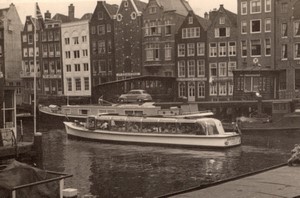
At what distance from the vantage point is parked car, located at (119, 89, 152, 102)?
31234 mm

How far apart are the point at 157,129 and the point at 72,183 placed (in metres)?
9.67

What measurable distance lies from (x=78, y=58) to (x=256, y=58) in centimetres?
1172

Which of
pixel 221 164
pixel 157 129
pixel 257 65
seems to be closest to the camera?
pixel 221 164

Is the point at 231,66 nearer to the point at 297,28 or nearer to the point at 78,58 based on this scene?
the point at 297,28

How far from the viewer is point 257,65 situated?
30.8 metres

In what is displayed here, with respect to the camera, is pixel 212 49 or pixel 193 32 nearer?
pixel 212 49

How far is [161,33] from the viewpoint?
34.1m

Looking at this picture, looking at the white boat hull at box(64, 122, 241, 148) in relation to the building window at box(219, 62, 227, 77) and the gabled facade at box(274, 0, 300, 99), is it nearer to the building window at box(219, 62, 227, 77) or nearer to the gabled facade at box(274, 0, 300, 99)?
the building window at box(219, 62, 227, 77)

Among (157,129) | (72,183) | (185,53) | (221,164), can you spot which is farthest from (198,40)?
(72,183)

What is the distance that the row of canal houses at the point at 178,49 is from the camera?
29922 mm

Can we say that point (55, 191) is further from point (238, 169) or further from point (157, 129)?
point (157, 129)

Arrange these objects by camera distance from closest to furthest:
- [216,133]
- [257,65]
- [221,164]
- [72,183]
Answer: [72,183], [221,164], [216,133], [257,65]

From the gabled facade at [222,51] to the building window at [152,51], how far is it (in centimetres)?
441

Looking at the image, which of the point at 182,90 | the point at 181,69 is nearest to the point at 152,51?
the point at 181,69
